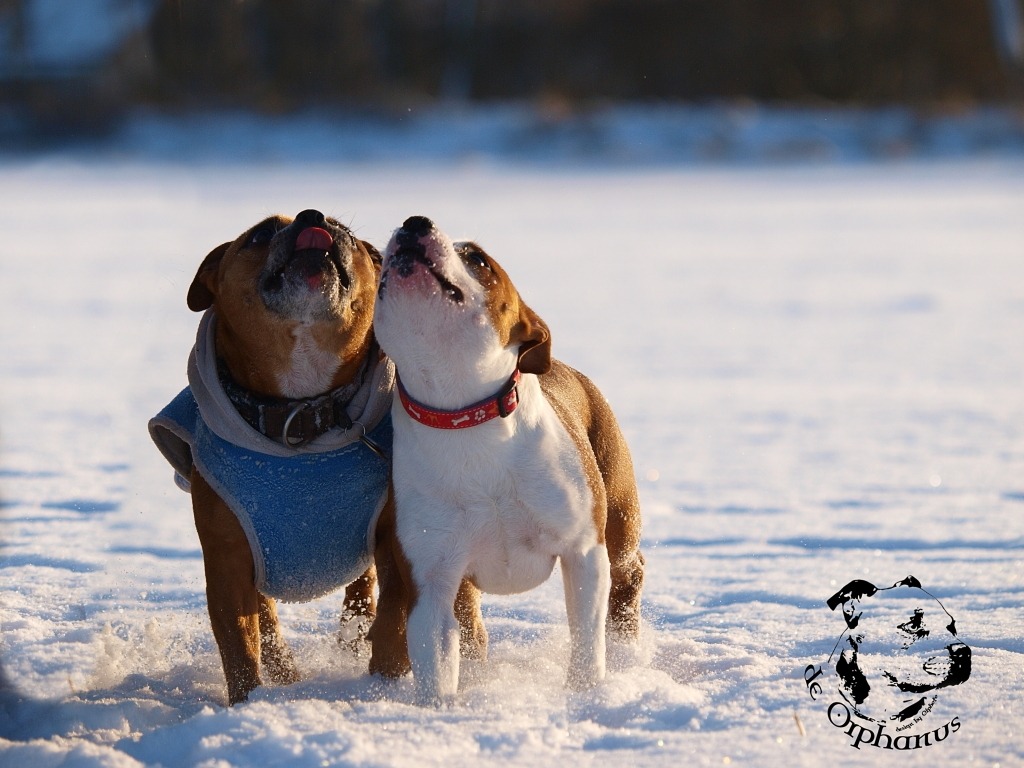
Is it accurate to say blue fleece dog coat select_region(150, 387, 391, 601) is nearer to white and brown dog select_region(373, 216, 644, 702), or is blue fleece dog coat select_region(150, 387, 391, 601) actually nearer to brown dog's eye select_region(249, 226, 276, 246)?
white and brown dog select_region(373, 216, 644, 702)

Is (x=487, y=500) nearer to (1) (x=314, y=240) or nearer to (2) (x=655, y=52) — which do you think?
(1) (x=314, y=240)

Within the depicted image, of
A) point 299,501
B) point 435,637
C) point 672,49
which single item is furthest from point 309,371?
point 672,49

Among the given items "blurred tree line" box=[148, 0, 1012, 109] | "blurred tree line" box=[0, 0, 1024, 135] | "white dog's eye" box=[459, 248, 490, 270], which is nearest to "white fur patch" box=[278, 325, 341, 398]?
"white dog's eye" box=[459, 248, 490, 270]

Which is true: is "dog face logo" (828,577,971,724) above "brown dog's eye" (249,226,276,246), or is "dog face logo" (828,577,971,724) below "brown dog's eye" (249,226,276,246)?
below

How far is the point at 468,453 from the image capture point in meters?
3.25

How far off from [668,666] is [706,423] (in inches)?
158

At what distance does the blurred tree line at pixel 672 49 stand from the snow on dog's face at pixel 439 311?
68.0ft

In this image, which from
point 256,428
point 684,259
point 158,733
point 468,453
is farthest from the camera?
point 684,259

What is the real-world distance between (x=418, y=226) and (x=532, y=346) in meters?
0.43

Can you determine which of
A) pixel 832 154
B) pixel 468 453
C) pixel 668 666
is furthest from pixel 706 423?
pixel 832 154

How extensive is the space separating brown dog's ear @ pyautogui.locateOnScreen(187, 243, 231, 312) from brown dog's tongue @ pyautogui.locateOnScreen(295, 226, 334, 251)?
301mm

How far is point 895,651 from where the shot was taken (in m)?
3.72

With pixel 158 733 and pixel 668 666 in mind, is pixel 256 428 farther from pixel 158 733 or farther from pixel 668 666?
pixel 668 666

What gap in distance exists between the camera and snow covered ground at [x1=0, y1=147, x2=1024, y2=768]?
120 inches
